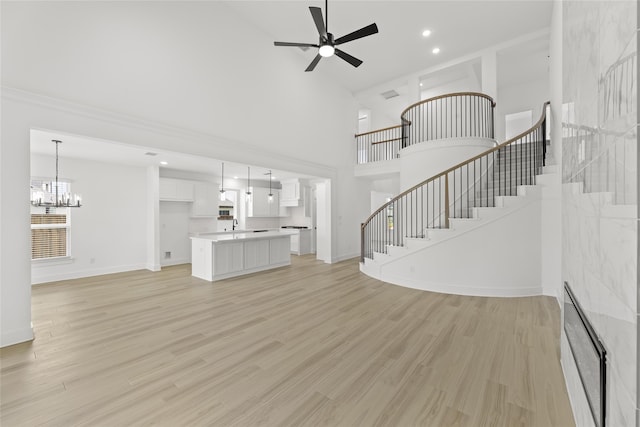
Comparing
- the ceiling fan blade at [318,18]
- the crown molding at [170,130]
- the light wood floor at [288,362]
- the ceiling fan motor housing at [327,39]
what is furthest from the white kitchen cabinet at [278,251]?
the ceiling fan blade at [318,18]

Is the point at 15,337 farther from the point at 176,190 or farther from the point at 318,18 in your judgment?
the point at 318,18

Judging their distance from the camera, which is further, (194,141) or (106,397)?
(194,141)

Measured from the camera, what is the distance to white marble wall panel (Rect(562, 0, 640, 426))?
34.9 inches

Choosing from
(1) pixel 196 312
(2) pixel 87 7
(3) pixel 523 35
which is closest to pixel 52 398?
(1) pixel 196 312

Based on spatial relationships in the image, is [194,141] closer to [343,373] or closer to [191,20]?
[191,20]

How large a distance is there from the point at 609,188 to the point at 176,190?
834 centimetres

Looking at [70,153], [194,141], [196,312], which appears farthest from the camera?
[70,153]

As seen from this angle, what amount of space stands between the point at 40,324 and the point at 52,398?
2.15 m

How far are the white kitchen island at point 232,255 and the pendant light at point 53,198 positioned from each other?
2391 mm

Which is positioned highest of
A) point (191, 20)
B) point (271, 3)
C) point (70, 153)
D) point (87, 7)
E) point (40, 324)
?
point (271, 3)

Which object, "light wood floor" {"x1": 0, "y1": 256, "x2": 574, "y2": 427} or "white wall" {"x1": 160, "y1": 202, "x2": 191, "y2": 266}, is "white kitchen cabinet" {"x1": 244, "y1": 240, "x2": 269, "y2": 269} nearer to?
"light wood floor" {"x1": 0, "y1": 256, "x2": 574, "y2": 427}

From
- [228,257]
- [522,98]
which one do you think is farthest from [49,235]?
[522,98]

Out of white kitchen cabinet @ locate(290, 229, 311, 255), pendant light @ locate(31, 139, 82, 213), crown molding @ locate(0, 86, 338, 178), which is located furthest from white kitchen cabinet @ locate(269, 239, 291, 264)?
pendant light @ locate(31, 139, 82, 213)

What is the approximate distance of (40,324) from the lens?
3508 mm
